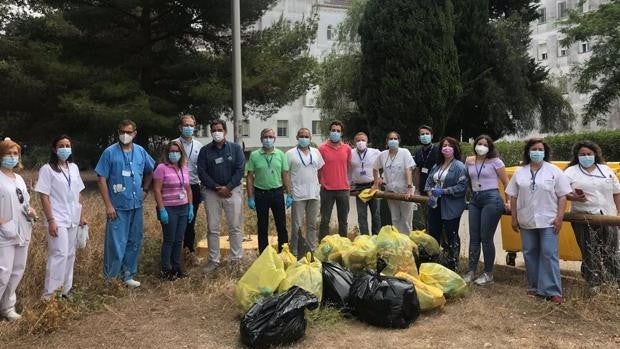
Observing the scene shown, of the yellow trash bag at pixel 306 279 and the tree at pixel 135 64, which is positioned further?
the tree at pixel 135 64

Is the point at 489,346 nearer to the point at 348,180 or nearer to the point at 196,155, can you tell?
the point at 348,180

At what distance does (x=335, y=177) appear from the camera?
275 inches

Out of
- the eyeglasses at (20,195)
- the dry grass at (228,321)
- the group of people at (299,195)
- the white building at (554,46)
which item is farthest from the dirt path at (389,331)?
the white building at (554,46)

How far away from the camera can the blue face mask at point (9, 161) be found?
188 inches

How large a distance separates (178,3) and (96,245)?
39.4ft

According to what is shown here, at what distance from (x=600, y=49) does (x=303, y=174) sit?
20799 mm

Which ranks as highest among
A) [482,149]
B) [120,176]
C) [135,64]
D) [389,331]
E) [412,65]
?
[135,64]

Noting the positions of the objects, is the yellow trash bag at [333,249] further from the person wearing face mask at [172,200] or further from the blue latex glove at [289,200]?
the person wearing face mask at [172,200]

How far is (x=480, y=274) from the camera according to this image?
20.0ft

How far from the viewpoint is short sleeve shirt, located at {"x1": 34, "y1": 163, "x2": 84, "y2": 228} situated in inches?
201

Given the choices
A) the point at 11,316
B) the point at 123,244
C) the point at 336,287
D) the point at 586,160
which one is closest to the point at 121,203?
the point at 123,244

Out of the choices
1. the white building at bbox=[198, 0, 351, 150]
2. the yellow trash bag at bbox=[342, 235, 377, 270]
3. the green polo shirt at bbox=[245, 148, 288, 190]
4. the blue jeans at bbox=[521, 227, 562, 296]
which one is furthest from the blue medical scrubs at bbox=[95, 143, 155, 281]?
the white building at bbox=[198, 0, 351, 150]

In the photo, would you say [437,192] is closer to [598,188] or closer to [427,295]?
[427,295]

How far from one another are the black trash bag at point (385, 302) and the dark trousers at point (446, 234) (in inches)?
57.9
